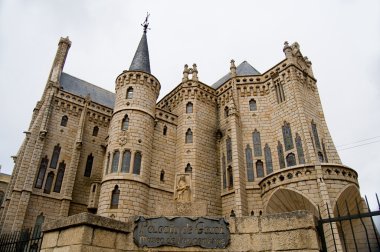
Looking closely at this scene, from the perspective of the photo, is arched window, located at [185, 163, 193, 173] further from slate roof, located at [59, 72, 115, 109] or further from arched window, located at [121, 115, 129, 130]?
slate roof, located at [59, 72, 115, 109]

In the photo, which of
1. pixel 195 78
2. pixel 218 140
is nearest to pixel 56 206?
pixel 218 140

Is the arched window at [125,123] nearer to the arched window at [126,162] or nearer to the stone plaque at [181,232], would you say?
the arched window at [126,162]

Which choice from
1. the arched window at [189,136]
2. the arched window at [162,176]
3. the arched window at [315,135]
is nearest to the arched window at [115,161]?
the arched window at [162,176]

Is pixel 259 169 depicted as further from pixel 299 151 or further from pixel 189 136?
pixel 189 136

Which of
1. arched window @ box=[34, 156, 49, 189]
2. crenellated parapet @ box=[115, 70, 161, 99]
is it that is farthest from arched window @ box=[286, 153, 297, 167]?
arched window @ box=[34, 156, 49, 189]

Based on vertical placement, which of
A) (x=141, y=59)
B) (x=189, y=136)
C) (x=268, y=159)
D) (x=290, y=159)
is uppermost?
(x=141, y=59)

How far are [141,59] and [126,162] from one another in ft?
32.7

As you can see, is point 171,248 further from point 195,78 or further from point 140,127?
point 195,78

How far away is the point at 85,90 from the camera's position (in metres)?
30.8

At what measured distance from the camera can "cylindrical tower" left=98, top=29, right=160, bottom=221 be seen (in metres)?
17.7

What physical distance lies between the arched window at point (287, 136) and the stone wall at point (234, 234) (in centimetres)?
1401

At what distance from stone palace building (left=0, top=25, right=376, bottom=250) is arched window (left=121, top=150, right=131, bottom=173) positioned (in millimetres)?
67

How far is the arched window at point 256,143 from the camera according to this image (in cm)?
2031

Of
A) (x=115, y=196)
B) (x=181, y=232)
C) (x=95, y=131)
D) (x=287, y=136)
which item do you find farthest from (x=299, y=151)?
(x=95, y=131)
